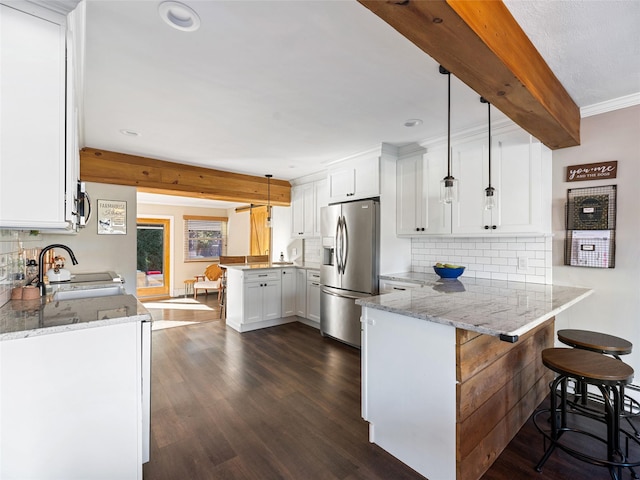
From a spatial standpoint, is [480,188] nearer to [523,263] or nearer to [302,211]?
[523,263]

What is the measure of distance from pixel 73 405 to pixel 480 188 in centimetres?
332

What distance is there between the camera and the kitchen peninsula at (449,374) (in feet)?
4.94

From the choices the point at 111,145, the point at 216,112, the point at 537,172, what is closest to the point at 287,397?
the point at 216,112

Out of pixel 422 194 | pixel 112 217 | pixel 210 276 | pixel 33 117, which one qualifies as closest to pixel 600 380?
pixel 422 194

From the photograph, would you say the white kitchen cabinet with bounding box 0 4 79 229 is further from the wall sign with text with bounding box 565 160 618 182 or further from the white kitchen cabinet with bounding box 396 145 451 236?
the wall sign with text with bounding box 565 160 618 182

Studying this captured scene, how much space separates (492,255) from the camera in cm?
309

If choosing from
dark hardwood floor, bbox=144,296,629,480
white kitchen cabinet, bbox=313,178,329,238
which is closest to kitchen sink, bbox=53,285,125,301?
dark hardwood floor, bbox=144,296,629,480

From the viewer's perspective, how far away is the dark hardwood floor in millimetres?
1727

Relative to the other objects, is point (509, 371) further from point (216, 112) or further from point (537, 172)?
point (216, 112)

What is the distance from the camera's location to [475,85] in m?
1.53

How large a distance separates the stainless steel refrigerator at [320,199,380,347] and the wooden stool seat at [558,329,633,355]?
5.81 feet

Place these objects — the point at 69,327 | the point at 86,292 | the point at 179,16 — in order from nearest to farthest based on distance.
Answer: the point at 69,327, the point at 179,16, the point at 86,292

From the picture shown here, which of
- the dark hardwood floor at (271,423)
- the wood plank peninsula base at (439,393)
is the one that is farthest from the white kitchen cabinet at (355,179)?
the wood plank peninsula base at (439,393)

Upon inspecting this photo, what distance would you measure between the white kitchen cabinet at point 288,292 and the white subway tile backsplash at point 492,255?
6.21 ft
